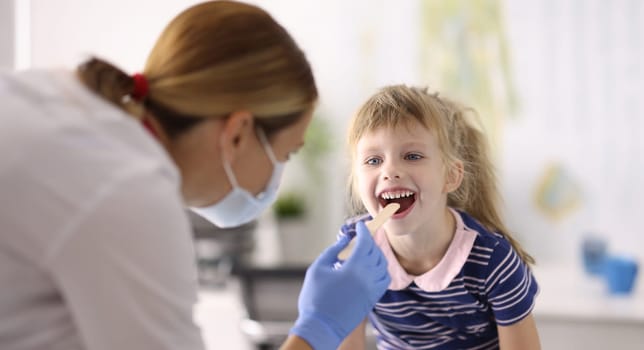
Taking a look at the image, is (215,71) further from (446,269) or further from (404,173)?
(446,269)

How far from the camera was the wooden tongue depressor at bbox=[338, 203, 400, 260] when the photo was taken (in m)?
1.22

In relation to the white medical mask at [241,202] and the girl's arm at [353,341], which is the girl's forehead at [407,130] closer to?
the white medical mask at [241,202]

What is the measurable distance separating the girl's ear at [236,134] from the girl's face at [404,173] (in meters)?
0.30

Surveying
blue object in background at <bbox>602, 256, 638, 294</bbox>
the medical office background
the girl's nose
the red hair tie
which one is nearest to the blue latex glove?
the girl's nose

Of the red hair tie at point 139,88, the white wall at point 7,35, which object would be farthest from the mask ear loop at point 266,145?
the white wall at point 7,35

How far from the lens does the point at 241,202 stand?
1.14 meters

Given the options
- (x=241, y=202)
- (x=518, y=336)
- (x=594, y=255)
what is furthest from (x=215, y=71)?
(x=594, y=255)

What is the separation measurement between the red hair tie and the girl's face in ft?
1.41

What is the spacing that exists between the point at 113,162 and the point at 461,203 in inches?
29.4

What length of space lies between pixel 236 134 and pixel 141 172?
0.20m

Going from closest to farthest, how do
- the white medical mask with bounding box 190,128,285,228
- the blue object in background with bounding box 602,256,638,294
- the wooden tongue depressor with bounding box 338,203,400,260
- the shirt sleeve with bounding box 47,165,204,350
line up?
the shirt sleeve with bounding box 47,165,204,350 → the white medical mask with bounding box 190,128,285,228 → the wooden tongue depressor with bounding box 338,203,400,260 → the blue object in background with bounding box 602,256,638,294

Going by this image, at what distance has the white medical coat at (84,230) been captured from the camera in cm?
82

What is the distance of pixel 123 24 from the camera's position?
3.46 metres

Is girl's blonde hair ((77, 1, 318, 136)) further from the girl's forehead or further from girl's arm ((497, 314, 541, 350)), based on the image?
girl's arm ((497, 314, 541, 350))
